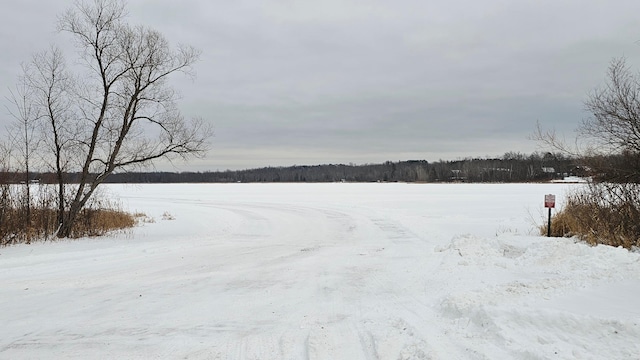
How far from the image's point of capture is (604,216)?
36.8 feet

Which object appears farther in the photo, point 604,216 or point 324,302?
point 604,216

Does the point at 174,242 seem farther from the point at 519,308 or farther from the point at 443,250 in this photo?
the point at 519,308

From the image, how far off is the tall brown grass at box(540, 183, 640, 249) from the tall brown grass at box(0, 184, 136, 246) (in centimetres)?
1556

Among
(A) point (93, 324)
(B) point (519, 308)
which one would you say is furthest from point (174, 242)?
(B) point (519, 308)

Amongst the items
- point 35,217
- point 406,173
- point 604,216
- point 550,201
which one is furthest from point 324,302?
point 406,173

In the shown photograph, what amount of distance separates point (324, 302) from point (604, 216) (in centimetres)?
899

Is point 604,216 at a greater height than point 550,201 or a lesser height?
lesser

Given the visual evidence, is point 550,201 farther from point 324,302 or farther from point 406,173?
point 406,173

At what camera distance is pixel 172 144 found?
15562 millimetres

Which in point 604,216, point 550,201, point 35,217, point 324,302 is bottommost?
point 324,302

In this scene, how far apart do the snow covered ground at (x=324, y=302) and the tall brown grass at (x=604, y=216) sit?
1769mm

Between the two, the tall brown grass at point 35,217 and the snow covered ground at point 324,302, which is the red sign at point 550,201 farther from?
the tall brown grass at point 35,217

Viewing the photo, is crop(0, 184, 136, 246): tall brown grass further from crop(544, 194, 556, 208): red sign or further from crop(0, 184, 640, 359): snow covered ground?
crop(544, 194, 556, 208): red sign

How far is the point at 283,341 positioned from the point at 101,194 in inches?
580
